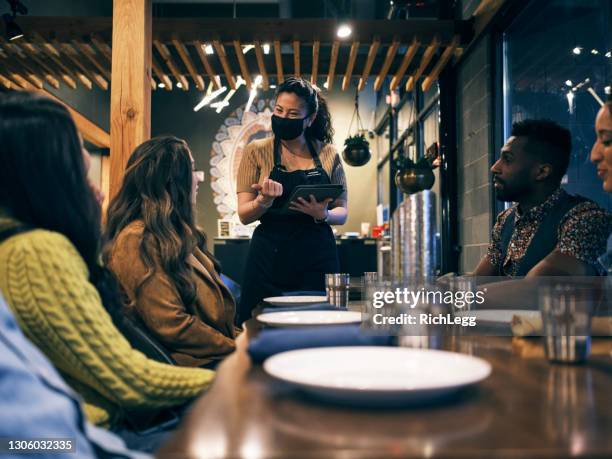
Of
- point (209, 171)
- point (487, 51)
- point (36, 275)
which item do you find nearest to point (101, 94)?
point (209, 171)

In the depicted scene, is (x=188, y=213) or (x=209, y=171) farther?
(x=209, y=171)

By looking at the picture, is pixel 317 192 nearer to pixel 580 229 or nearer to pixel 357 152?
pixel 580 229

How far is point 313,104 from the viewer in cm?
251

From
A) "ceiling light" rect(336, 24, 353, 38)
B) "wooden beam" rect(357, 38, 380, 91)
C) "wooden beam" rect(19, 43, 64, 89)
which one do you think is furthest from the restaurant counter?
"ceiling light" rect(336, 24, 353, 38)

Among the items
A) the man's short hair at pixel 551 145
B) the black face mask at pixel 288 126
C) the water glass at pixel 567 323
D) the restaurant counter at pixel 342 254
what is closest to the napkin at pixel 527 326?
the water glass at pixel 567 323

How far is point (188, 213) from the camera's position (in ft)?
5.56

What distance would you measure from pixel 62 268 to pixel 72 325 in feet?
0.31

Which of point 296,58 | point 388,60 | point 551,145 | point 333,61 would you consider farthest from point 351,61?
point 551,145

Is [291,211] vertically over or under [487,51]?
under

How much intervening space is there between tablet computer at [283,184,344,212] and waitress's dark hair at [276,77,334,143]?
42 centimetres

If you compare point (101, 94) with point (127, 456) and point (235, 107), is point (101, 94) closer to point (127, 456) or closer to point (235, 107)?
point (235, 107)

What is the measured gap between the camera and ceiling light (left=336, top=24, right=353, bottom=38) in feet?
12.4

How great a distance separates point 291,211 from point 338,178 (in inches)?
13.2

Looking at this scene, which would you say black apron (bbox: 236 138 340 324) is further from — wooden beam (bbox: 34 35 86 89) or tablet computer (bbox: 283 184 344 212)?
wooden beam (bbox: 34 35 86 89)
